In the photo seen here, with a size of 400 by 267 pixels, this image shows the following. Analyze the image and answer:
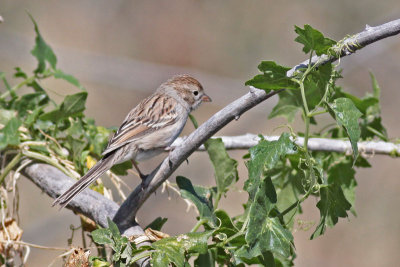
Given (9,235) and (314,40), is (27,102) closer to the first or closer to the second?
(9,235)

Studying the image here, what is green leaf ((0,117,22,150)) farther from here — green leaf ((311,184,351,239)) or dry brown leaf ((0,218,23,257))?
green leaf ((311,184,351,239))

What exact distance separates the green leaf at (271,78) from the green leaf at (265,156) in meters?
0.19

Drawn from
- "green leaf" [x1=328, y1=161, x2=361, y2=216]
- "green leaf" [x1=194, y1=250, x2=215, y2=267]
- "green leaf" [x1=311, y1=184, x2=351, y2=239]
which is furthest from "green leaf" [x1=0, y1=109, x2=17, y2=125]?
"green leaf" [x1=311, y1=184, x2=351, y2=239]

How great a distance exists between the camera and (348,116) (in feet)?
7.36

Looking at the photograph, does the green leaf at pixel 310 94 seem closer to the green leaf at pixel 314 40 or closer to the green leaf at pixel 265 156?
the green leaf at pixel 314 40

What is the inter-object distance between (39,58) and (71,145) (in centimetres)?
83

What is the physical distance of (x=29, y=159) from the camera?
3.62 m

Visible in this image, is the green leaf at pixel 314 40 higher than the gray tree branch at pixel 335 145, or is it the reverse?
the gray tree branch at pixel 335 145

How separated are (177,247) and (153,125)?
247 centimetres

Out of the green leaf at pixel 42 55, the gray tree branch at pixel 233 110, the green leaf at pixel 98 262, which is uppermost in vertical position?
the green leaf at pixel 42 55

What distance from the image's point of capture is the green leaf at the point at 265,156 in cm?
221

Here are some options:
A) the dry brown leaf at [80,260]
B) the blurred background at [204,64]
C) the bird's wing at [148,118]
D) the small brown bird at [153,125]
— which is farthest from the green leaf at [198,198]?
the blurred background at [204,64]

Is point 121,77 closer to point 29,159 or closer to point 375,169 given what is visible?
point 375,169

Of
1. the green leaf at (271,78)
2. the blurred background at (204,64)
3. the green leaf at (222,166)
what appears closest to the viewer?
the green leaf at (271,78)
